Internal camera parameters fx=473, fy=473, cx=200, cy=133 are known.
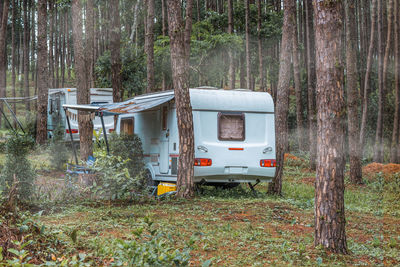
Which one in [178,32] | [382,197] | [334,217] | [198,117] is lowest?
[382,197]

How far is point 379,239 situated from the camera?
724cm

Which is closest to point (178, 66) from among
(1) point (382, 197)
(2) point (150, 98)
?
(2) point (150, 98)

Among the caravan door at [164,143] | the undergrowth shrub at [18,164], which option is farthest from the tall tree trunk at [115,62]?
the undergrowth shrub at [18,164]

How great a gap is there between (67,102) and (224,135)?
11.5 metres

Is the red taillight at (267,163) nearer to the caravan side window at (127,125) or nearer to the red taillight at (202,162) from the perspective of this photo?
the red taillight at (202,162)

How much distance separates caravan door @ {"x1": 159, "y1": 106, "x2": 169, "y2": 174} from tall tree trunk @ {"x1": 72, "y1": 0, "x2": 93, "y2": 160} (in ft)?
8.06

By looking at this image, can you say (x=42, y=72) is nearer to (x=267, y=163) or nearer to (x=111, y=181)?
(x=267, y=163)

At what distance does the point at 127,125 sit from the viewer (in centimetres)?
1465

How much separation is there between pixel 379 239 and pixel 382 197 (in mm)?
5993

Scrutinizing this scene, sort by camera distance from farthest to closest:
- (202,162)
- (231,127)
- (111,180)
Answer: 1. (231,127)
2. (202,162)
3. (111,180)

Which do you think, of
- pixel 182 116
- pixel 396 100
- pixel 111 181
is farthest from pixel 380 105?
pixel 111 181

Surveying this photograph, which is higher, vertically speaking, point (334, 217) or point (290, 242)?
point (334, 217)

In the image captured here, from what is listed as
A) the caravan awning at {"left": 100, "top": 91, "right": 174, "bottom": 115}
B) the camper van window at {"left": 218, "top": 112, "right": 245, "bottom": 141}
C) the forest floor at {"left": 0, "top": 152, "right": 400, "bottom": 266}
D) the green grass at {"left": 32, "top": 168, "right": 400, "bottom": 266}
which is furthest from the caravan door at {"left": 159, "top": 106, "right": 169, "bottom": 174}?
the green grass at {"left": 32, "top": 168, "right": 400, "bottom": 266}

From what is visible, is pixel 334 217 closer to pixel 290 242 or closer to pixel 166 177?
pixel 290 242
